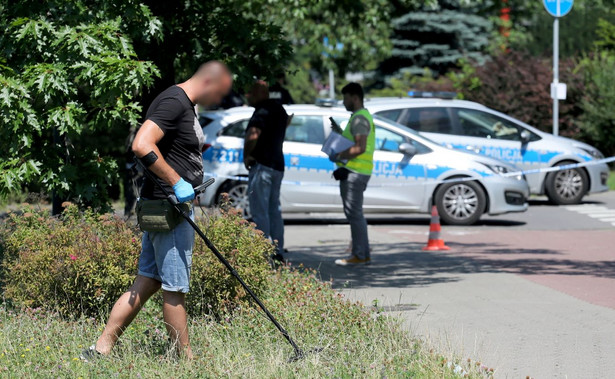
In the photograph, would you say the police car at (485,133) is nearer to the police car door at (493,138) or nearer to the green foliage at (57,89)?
the police car door at (493,138)

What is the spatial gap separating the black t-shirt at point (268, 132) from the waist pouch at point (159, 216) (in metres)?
4.83

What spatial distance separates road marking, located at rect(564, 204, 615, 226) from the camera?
15781 mm

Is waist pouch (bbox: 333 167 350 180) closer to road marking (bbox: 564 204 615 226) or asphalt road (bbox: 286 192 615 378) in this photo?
asphalt road (bbox: 286 192 615 378)

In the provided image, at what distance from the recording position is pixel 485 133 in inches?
668

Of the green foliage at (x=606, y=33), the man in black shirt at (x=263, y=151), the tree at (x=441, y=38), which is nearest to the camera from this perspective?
the man in black shirt at (x=263, y=151)

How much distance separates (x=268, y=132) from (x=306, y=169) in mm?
4308

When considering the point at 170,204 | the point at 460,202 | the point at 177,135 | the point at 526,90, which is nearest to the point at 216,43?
the point at 177,135

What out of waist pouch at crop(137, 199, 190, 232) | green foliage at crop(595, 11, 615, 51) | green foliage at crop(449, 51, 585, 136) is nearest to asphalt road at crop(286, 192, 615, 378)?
waist pouch at crop(137, 199, 190, 232)

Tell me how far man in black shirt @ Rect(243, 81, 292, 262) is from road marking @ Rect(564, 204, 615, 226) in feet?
21.1

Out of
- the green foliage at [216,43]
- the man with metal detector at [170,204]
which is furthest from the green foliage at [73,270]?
the green foliage at [216,43]

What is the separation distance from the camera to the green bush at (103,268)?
7.22m

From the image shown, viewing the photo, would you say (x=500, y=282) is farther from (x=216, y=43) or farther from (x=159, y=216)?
(x=159, y=216)

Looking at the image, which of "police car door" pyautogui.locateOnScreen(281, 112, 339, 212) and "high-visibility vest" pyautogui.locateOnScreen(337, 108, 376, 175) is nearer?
"high-visibility vest" pyautogui.locateOnScreen(337, 108, 376, 175)

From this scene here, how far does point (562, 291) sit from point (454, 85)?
15908 mm
